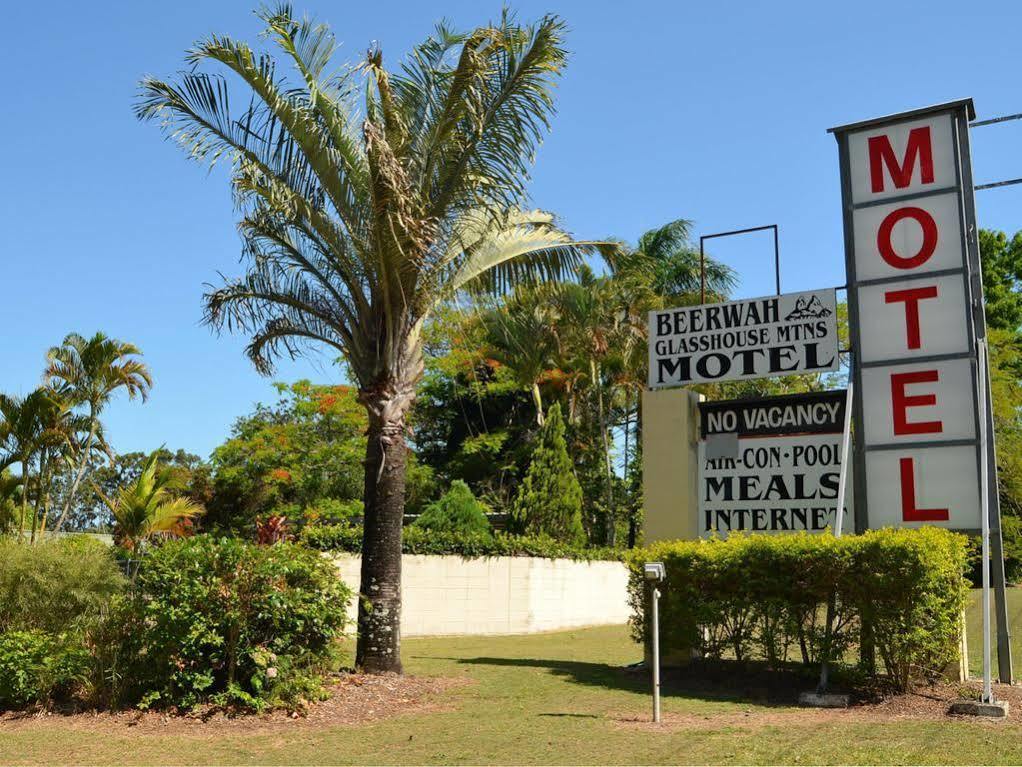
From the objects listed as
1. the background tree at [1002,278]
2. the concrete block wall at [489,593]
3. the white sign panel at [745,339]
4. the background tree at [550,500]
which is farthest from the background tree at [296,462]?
the background tree at [1002,278]

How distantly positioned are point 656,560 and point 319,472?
21.9m

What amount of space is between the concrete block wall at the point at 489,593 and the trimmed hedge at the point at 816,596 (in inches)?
339

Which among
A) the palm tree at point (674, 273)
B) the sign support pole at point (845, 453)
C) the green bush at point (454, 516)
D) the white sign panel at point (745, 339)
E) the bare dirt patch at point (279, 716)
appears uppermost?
the palm tree at point (674, 273)

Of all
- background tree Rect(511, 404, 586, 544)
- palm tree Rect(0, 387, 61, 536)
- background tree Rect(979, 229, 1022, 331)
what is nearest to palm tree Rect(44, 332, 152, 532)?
palm tree Rect(0, 387, 61, 536)

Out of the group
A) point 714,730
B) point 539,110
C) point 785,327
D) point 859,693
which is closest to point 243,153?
point 539,110

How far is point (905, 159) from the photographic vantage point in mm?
12414

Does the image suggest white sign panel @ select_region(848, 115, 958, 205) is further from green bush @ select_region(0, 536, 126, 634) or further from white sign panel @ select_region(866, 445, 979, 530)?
green bush @ select_region(0, 536, 126, 634)

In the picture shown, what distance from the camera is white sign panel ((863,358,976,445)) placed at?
11500 mm

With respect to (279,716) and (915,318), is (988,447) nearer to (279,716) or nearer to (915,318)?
(915,318)

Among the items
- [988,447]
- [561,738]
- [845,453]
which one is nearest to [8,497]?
[561,738]

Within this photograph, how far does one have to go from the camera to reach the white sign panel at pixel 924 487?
1128 cm

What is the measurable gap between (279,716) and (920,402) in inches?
329

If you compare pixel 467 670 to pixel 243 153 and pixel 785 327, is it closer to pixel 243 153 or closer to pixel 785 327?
pixel 785 327

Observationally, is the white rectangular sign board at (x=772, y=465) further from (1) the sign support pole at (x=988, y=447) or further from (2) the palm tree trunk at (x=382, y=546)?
(2) the palm tree trunk at (x=382, y=546)
